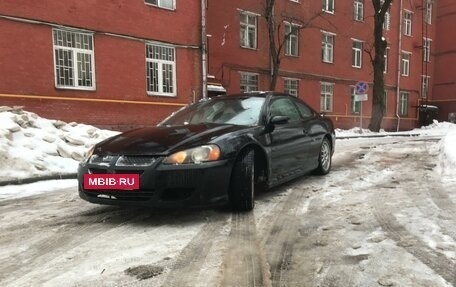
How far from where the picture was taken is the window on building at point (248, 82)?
2171cm

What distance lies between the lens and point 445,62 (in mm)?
35781

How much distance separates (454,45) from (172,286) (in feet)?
124

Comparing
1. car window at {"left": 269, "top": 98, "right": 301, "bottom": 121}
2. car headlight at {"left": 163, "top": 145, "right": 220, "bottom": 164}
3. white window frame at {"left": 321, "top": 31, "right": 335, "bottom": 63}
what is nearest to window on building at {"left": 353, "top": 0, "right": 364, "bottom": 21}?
white window frame at {"left": 321, "top": 31, "right": 335, "bottom": 63}

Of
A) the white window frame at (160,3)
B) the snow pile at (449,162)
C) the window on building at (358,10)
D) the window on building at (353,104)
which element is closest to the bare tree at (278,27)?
the window on building at (358,10)

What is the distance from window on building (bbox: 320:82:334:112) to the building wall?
544 inches

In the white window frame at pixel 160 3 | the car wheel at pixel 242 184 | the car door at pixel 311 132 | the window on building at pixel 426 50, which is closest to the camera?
the car wheel at pixel 242 184

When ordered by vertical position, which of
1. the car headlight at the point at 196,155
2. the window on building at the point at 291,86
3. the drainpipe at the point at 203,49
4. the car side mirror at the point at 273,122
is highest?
the drainpipe at the point at 203,49

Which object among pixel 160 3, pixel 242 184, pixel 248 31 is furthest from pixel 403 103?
pixel 242 184

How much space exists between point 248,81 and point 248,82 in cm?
5

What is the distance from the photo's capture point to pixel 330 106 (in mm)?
26688

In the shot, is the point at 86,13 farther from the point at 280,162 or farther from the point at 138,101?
the point at 280,162

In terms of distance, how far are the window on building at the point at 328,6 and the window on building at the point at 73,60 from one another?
15.8 meters

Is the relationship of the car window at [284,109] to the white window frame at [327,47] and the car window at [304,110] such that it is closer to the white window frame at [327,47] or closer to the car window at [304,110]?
the car window at [304,110]

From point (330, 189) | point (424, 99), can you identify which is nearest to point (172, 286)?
point (330, 189)
